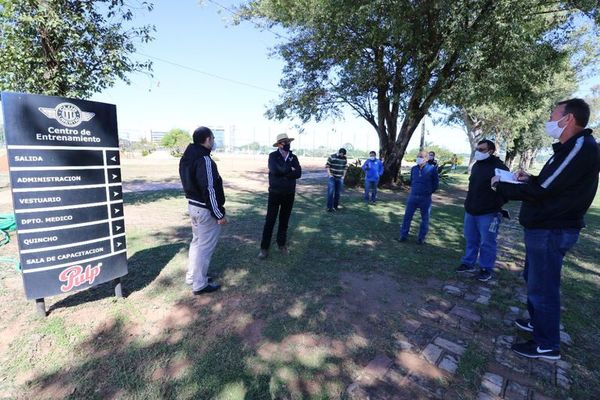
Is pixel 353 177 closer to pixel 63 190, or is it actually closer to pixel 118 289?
pixel 118 289

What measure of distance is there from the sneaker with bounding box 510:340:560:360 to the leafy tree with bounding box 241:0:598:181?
24.9ft

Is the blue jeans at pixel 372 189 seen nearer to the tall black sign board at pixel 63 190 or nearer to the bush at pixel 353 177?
the bush at pixel 353 177

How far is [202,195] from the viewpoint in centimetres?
348

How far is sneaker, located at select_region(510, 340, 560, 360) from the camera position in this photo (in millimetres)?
2824

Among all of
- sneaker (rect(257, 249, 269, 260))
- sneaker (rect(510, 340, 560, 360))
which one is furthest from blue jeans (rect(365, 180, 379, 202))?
sneaker (rect(510, 340, 560, 360))

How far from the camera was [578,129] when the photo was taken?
2656mm

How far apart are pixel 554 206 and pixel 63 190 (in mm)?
4221

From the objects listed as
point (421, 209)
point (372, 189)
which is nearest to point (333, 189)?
point (372, 189)

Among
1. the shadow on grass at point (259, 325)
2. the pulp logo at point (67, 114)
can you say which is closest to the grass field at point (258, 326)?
the shadow on grass at point (259, 325)

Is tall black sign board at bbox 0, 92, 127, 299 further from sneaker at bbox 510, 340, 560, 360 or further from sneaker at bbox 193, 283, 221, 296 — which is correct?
sneaker at bbox 510, 340, 560, 360

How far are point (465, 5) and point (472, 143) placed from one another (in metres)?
20.5

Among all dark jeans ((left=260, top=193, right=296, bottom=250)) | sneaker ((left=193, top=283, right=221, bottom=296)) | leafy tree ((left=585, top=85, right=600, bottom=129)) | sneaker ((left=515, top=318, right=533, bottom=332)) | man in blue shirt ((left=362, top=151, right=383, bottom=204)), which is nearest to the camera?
sneaker ((left=515, top=318, right=533, bottom=332))

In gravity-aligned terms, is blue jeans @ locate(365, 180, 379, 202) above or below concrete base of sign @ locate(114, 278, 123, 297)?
above

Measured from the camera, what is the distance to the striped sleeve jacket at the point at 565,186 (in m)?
2.53
